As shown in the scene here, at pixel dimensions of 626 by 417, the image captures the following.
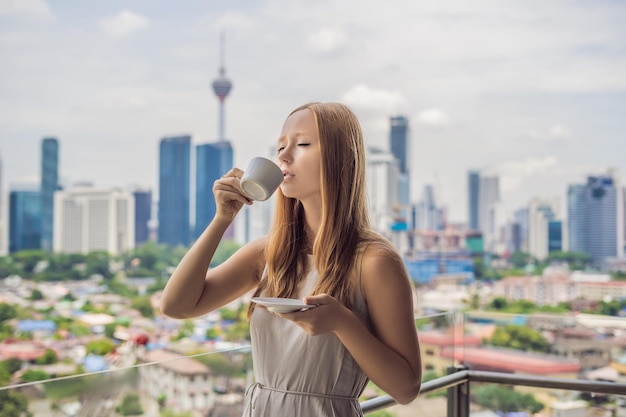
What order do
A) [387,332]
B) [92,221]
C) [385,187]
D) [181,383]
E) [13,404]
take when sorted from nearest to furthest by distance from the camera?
[387,332] < [13,404] < [181,383] < [92,221] < [385,187]

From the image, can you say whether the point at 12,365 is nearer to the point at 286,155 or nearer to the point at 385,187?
the point at 385,187

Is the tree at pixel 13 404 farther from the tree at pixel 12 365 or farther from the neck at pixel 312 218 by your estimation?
the tree at pixel 12 365

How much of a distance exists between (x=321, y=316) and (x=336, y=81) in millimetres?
43119

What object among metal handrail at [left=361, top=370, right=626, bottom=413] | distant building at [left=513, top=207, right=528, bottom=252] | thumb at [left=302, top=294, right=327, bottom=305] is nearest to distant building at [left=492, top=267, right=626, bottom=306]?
distant building at [left=513, top=207, right=528, bottom=252]

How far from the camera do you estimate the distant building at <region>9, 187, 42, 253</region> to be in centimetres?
3744

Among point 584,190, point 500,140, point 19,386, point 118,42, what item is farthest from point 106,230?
point 19,386

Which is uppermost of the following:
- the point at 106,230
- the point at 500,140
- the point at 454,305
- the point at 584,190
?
the point at 500,140

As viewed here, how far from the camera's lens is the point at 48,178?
129ft

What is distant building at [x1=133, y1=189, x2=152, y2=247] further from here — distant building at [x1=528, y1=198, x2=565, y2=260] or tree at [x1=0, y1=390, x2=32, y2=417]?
tree at [x1=0, y1=390, x2=32, y2=417]

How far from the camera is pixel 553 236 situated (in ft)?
127

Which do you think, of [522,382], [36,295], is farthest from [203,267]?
[36,295]

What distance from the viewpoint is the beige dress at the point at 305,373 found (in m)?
0.97

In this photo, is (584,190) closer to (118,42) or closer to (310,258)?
(118,42)

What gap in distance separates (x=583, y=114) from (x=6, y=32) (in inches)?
1273
